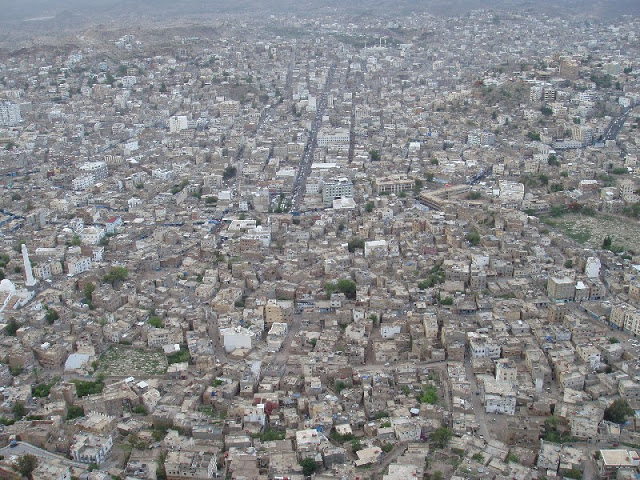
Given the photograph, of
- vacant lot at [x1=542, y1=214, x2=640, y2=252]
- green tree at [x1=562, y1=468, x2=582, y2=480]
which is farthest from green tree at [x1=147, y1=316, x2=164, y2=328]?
vacant lot at [x1=542, y1=214, x2=640, y2=252]

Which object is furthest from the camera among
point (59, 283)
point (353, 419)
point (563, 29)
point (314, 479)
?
point (563, 29)

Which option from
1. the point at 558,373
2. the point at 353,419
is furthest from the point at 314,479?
the point at 558,373

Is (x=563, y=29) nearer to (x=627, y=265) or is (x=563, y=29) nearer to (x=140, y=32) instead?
(x=140, y=32)

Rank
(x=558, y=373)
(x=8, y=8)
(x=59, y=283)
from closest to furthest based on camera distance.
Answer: (x=558, y=373)
(x=59, y=283)
(x=8, y=8)

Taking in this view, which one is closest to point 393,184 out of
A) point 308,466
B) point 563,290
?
point 563,290

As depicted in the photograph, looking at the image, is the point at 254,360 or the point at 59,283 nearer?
the point at 254,360

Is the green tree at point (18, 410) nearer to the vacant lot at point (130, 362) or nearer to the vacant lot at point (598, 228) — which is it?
the vacant lot at point (130, 362)

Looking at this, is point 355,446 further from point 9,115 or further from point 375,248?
point 9,115
